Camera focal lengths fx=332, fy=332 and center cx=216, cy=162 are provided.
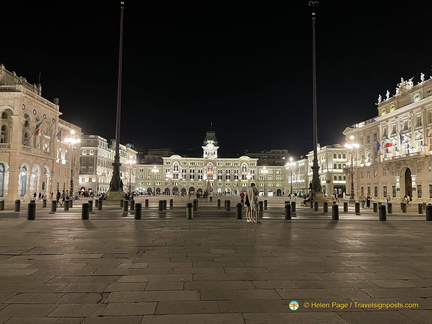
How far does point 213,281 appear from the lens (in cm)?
602

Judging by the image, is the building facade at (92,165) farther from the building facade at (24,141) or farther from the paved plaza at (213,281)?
the paved plaza at (213,281)

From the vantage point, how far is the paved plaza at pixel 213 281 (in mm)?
4422

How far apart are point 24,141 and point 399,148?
200 ft

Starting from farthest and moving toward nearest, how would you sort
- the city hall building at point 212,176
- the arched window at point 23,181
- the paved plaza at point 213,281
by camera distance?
the city hall building at point 212,176 < the arched window at point 23,181 < the paved plaza at point 213,281

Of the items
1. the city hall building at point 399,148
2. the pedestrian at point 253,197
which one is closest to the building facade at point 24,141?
the pedestrian at point 253,197

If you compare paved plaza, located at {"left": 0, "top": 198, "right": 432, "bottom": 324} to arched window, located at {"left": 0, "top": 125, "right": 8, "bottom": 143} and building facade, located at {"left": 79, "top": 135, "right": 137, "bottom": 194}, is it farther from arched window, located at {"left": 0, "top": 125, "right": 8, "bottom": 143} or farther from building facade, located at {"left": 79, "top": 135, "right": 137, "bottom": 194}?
building facade, located at {"left": 79, "top": 135, "right": 137, "bottom": 194}

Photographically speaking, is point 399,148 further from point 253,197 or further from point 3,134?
point 3,134

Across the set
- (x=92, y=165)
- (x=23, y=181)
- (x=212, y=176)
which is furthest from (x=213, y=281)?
(x=212, y=176)

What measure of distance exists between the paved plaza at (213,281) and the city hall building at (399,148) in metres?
41.9

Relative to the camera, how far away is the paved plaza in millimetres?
4422

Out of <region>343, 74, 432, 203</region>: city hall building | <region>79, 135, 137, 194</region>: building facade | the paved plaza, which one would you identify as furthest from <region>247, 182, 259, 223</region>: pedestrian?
<region>79, 135, 137, 194</region>: building facade

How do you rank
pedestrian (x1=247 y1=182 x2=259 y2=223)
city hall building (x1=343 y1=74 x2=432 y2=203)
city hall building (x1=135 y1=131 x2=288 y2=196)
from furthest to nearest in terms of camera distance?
city hall building (x1=135 y1=131 x2=288 y2=196) → city hall building (x1=343 y1=74 x2=432 y2=203) → pedestrian (x1=247 y1=182 x2=259 y2=223)

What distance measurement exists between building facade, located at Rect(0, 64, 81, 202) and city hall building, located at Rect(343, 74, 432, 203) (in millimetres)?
47795

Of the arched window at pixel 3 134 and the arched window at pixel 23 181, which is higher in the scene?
the arched window at pixel 3 134
